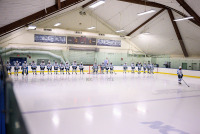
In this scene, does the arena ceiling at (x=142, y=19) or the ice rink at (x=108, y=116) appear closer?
the ice rink at (x=108, y=116)

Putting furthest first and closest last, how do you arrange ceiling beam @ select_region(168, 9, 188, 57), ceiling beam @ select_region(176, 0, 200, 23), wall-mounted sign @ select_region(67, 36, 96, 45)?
wall-mounted sign @ select_region(67, 36, 96, 45) < ceiling beam @ select_region(168, 9, 188, 57) < ceiling beam @ select_region(176, 0, 200, 23)

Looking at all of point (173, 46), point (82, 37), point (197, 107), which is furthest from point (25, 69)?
point (173, 46)

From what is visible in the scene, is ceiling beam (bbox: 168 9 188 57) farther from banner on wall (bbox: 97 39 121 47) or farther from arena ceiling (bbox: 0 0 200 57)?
banner on wall (bbox: 97 39 121 47)

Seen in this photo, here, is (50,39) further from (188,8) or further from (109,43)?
(188,8)

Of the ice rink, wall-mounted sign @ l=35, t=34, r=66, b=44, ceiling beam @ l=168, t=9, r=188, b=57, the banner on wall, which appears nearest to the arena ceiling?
ceiling beam @ l=168, t=9, r=188, b=57

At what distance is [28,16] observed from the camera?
1048 cm

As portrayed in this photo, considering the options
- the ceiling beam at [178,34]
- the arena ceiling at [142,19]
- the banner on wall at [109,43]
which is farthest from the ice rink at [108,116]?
the banner on wall at [109,43]

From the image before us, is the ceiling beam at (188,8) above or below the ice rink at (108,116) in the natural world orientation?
above

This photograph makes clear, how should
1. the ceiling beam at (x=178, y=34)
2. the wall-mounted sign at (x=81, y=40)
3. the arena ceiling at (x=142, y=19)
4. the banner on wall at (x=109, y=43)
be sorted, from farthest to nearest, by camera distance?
the banner on wall at (x=109, y=43) < the wall-mounted sign at (x=81, y=40) < the ceiling beam at (x=178, y=34) < the arena ceiling at (x=142, y=19)

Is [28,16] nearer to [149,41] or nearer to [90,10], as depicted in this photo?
[90,10]

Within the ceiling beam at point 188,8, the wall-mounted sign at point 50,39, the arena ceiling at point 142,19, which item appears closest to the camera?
the arena ceiling at point 142,19

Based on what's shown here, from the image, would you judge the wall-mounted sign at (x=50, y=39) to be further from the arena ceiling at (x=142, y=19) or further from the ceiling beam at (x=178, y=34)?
the ceiling beam at (x=178, y=34)

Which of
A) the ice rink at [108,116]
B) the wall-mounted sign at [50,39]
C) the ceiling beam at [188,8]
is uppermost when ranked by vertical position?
the ceiling beam at [188,8]

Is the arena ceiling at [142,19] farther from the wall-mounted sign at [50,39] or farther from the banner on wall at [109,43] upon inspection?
the banner on wall at [109,43]
